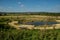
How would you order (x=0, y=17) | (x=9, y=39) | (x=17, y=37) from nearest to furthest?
(x=9, y=39) → (x=17, y=37) → (x=0, y=17)

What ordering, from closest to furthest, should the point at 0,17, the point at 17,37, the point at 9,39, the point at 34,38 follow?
the point at 9,39 → the point at 17,37 → the point at 34,38 → the point at 0,17

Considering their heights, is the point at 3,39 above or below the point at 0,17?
above

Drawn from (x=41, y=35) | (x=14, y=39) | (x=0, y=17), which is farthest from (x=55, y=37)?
(x=0, y=17)

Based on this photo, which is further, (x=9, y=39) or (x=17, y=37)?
(x=17, y=37)

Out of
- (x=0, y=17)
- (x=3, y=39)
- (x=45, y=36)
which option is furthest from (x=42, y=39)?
(x=0, y=17)

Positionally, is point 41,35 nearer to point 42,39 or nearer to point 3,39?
point 42,39

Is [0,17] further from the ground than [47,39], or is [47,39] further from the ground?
[47,39]

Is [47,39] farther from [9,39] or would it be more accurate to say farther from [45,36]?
[9,39]

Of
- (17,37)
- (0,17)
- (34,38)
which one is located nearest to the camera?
(17,37)

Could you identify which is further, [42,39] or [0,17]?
[0,17]
